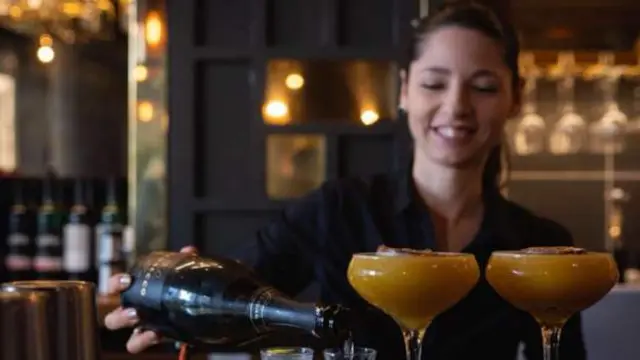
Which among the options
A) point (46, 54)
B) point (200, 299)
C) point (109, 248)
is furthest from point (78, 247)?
point (200, 299)

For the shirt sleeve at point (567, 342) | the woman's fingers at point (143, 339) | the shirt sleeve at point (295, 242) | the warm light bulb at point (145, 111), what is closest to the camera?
the woman's fingers at point (143, 339)

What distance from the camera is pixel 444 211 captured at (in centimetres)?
149

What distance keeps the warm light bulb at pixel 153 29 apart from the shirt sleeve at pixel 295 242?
143 centimetres

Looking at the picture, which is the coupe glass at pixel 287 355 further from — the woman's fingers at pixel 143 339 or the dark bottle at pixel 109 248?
the dark bottle at pixel 109 248

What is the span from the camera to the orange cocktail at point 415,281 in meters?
0.97

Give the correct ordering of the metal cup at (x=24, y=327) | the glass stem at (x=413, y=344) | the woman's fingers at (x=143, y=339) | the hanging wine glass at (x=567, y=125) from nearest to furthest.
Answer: the metal cup at (x=24, y=327) < the glass stem at (x=413, y=344) < the woman's fingers at (x=143, y=339) < the hanging wine glass at (x=567, y=125)

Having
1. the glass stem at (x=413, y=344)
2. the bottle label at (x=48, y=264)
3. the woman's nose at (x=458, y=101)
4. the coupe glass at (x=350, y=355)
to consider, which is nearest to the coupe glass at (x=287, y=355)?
the coupe glass at (x=350, y=355)

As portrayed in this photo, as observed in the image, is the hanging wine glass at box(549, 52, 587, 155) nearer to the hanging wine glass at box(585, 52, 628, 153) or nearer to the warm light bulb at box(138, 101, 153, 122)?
the hanging wine glass at box(585, 52, 628, 153)

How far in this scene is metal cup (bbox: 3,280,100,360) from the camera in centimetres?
75

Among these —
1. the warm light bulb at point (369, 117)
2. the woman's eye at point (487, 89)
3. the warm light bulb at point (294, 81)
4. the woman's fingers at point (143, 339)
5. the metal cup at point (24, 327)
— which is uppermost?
the warm light bulb at point (294, 81)

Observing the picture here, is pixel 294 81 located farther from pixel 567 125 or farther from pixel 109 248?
pixel 567 125

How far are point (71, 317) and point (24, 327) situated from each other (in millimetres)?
46

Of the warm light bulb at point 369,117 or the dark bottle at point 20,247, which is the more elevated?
the warm light bulb at point 369,117

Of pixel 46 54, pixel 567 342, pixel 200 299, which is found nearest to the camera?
pixel 200 299
